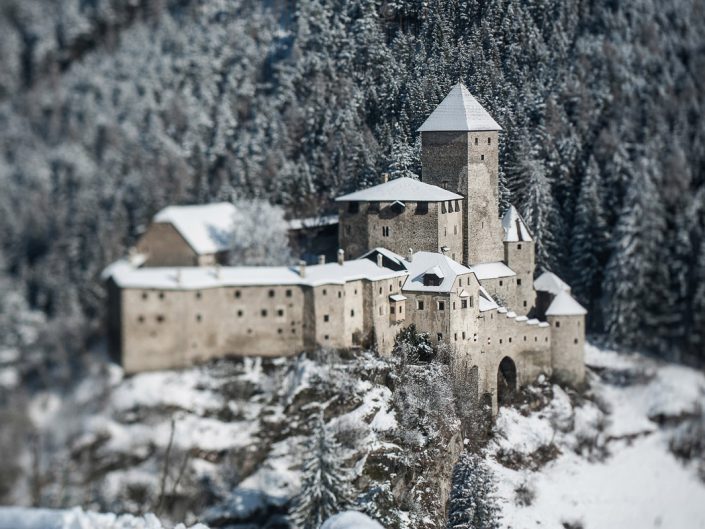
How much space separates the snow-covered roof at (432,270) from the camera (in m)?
13.8

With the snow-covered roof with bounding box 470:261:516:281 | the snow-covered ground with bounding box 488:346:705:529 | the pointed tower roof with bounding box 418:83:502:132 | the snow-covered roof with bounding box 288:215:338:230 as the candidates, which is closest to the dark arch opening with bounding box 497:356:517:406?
the snow-covered ground with bounding box 488:346:705:529

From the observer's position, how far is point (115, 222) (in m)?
32.4

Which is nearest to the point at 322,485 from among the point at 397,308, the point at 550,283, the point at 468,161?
the point at 397,308

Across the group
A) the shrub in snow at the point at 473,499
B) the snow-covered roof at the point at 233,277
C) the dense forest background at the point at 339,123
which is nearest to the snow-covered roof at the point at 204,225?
the dense forest background at the point at 339,123

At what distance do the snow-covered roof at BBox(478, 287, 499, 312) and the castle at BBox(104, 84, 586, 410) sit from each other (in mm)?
31

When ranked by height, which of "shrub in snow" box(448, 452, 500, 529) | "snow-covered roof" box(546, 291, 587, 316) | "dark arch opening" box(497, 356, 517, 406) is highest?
"snow-covered roof" box(546, 291, 587, 316)

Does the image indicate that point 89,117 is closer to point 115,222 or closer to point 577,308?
point 115,222

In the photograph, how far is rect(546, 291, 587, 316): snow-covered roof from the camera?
54.2ft

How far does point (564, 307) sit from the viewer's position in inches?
680

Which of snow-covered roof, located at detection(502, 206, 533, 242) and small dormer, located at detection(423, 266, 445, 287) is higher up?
snow-covered roof, located at detection(502, 206, 533, 242)

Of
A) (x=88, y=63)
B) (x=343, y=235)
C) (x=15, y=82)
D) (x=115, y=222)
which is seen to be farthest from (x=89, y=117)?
(x=343, y=235)

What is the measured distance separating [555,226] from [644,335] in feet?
26.1

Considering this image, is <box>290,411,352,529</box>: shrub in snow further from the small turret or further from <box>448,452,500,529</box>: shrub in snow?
the small turret

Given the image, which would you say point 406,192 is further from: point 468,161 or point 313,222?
point 313,222
